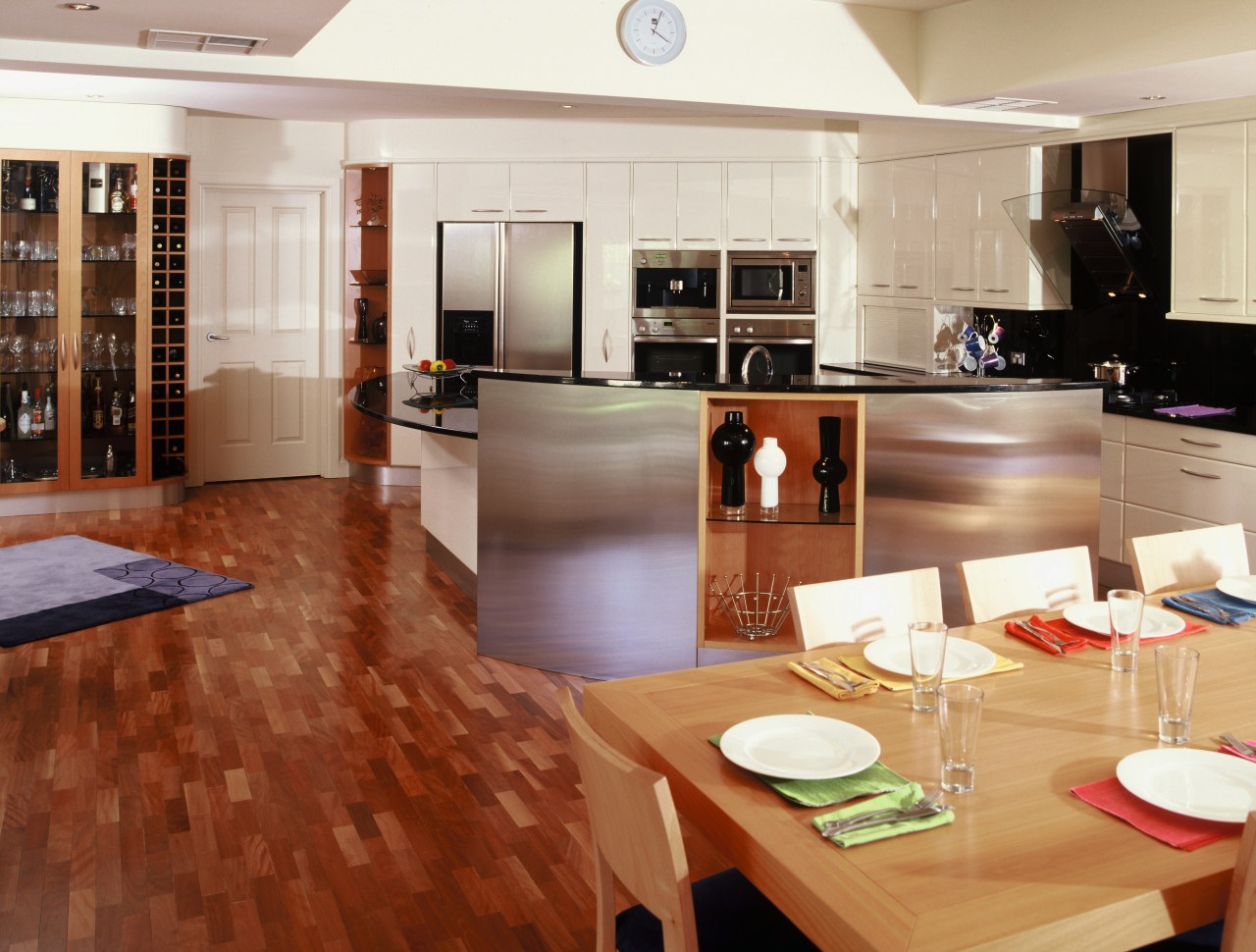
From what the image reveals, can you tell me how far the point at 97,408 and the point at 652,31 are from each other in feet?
14.2

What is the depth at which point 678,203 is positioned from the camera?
24.6 feet

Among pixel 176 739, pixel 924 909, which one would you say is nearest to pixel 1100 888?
pixel 924 909

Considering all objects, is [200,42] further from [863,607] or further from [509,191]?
[509,191]

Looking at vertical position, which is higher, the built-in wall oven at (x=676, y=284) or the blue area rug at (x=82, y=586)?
the built-in wall oven at (x=676, y=284)

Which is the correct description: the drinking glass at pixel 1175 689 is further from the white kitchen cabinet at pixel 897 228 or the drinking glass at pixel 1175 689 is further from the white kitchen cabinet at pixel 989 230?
the white kitchen cabinet at pixel 897 228

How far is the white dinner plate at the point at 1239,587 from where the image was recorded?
8.97 ft

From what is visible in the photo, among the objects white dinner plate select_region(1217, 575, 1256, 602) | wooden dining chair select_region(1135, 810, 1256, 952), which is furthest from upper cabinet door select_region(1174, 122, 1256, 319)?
wooden dining chair select_region(1135, 810, 1256, 952)

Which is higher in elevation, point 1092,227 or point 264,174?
point 264,174

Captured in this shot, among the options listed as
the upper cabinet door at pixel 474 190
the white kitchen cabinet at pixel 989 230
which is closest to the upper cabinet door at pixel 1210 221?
the white kitchen cabinet at pixel 989 230

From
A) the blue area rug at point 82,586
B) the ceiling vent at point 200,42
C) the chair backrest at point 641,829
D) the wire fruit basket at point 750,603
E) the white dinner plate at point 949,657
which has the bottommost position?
the blue area rug at point 82,586

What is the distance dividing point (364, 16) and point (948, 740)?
3.70 m

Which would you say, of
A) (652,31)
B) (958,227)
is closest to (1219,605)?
(652,31)

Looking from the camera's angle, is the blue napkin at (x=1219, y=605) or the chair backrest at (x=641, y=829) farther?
the blue napkin at (x=1219, y=605)

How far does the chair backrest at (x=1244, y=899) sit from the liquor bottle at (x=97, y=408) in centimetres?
708
